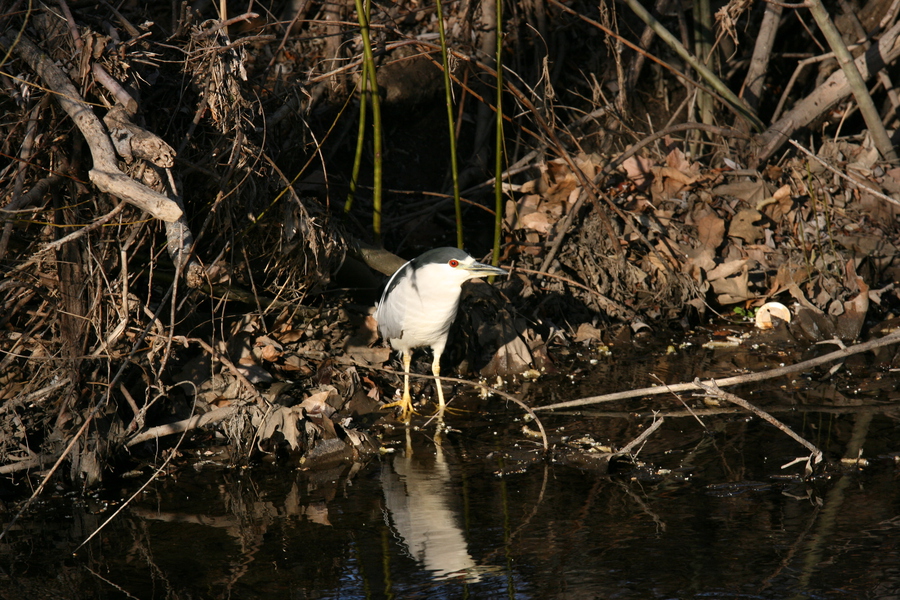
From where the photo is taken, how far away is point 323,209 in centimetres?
459

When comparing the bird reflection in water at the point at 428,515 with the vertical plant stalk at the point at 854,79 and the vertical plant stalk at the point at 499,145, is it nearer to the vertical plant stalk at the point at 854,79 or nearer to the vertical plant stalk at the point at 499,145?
the vertical plant stalk at the point at 499,145

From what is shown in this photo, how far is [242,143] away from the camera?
12.7 ft

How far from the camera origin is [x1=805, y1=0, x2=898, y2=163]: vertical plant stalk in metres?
5.64

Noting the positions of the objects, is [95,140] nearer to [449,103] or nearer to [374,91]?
[374,91]

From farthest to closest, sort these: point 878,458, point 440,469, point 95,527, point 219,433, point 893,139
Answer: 1. point 893,139
2. point 219,433
3. point 440,469
4. point 878,458
5. point 95,527

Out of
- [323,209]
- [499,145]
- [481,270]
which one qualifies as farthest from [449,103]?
[481,270]

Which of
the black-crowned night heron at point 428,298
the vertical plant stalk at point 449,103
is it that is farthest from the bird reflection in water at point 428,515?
the vertical plant stalk at point 449,103

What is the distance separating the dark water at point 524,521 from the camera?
2689mm

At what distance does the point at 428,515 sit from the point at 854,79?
476 centimetres

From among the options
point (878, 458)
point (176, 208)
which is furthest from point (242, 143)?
point (878, 458)

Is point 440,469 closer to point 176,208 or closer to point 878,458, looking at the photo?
point 176,208

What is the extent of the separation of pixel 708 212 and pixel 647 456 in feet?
9.68

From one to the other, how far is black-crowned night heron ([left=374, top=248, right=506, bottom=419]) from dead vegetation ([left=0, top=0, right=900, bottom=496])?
0.36 metres

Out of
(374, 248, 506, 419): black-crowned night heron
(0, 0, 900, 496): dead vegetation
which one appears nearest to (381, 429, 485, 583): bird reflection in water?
(0, 0, 900, 496): dead vegetation
